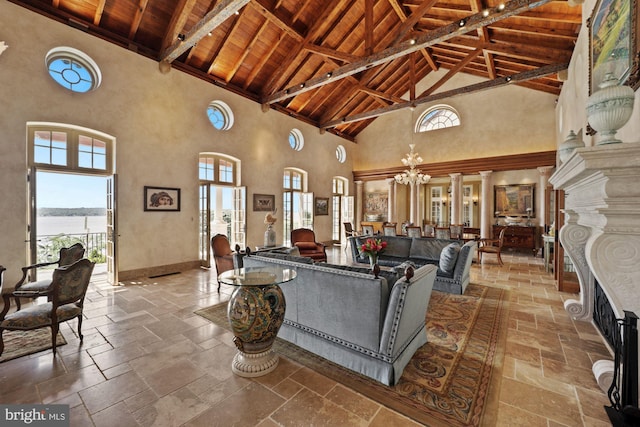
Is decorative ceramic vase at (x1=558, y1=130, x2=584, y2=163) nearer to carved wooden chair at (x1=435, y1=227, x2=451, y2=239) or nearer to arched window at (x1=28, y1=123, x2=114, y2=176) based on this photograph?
carved wooden chair at (x1=435, y1=227, x2=451, y2=239)

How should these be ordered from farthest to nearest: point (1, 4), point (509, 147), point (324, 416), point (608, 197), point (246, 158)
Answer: point (509, 147) < point (246, 158) < point (1, 4) < point (324, 416) < point (608, 197)

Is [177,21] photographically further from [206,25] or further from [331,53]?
[331,53]

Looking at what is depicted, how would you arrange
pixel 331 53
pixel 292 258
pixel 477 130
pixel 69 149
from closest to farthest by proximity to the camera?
1. pixel 292 258
2. pixel 69 149
3. pixel 331 53
4. pixel 477 130

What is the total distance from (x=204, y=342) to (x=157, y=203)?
4.03 metres

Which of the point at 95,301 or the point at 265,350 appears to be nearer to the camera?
the point at 265,350

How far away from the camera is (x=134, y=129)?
5.36 m

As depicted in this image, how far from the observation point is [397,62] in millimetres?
9102

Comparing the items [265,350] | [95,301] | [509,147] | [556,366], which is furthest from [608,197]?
[509,147]

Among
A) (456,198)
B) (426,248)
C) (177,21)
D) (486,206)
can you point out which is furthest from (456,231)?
(177,21)

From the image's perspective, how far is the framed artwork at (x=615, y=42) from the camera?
2.07 metres

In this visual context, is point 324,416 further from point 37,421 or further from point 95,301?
point 95,301

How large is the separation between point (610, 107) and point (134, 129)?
681cm

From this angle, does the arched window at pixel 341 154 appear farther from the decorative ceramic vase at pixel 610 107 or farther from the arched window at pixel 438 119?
the decorative ceramic vase at pixel 610 107

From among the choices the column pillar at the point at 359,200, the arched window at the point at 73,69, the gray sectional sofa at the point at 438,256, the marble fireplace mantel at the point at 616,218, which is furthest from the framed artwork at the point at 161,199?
the column pillar at the point at 359,200
